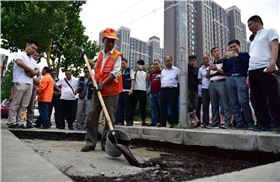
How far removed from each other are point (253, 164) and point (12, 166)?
8.14 feet

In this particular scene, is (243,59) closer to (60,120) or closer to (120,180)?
(120,180)

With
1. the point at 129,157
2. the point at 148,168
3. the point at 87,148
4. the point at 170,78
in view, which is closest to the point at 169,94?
the point at 170,78

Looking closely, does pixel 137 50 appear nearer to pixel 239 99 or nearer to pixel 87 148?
pixel 239 99

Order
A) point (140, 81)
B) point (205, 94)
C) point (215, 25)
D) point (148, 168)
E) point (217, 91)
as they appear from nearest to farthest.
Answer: point (148, 168) < point (217, 91) < point (205, 94) < point (140, 81) < point (215, 25)

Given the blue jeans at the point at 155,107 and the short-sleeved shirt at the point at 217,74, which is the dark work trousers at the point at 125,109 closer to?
the blue jeans at the point at 155,107

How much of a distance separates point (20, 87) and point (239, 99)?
4137 mm

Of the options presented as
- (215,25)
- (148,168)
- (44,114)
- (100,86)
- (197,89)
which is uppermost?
Answer: (215,25)

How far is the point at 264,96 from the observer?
4352 millimetres

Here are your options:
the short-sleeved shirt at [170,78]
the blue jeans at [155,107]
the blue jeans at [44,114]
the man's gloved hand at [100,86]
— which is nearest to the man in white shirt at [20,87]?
the blue jeans at [44,114]

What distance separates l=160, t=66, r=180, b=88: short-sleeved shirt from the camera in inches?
254

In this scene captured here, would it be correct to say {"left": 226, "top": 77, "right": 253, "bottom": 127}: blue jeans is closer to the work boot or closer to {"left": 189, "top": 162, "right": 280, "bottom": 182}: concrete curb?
the work boot

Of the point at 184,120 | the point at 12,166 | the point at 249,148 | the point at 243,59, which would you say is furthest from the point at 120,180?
the point at 243,59

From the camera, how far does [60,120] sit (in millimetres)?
8266

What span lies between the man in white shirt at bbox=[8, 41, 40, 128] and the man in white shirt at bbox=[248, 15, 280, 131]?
4.08 meters
